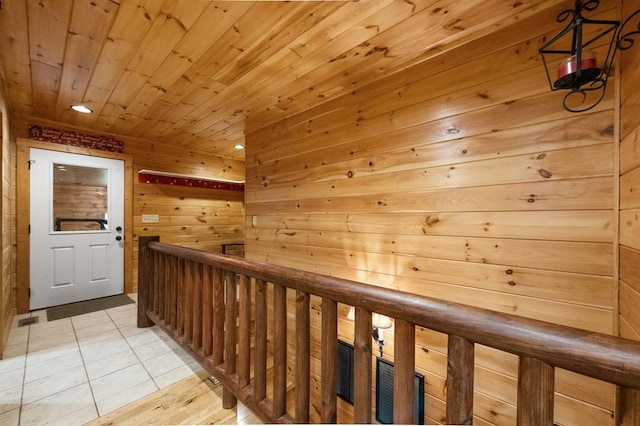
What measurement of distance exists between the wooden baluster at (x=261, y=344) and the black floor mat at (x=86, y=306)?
9.62 feet

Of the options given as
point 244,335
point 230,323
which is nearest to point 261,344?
point 244,335

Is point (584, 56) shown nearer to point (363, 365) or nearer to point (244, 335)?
point (363, 365)

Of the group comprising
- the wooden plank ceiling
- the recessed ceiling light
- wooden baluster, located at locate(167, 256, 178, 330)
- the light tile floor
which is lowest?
the light tile floor

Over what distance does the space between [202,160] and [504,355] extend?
15.5 ft

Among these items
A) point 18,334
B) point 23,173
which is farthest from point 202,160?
point 18,334

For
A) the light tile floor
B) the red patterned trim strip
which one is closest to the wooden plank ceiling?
the red patterned trim strip

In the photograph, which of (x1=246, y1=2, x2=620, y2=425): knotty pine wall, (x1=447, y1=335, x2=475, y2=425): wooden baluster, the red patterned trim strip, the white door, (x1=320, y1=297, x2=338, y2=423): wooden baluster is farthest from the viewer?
the red patterned trim strip

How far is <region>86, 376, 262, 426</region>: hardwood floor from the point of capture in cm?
149

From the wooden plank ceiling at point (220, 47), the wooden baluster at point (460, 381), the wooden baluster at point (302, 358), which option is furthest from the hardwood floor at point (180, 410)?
the wooden plank ceiling at point (220, 47)

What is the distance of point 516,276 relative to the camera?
147 cm

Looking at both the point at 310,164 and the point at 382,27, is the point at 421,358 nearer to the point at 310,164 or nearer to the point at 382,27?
the point at 310,164

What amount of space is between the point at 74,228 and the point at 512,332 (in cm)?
457

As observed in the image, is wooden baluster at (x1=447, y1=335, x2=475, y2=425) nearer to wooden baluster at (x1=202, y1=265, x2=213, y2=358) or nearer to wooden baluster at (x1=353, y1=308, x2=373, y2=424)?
wooden baluster at (x1=353, y1=308, x2=373, y2=424)

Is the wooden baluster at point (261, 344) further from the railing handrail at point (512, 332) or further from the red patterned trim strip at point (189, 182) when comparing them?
the red patterned trim strip at point (189, 182)
